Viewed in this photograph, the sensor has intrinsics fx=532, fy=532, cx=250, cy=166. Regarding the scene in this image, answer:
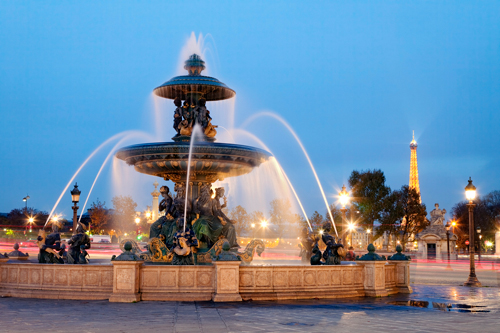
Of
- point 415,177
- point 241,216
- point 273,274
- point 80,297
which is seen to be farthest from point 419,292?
point 415,177

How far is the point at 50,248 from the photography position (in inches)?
564

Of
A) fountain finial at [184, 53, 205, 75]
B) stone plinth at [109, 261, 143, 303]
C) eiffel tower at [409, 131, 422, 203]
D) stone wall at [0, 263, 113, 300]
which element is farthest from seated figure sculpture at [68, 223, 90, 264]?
eiffel tower at [409, 131, 422, 203]

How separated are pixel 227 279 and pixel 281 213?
62.4 metres

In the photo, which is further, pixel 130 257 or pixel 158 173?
pixel 158 173

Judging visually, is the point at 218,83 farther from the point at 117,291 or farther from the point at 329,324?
the point at 329,324

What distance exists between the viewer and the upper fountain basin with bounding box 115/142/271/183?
625 inches

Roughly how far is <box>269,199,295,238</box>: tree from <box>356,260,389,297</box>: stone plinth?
6029cm

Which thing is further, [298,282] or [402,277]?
[402,277]

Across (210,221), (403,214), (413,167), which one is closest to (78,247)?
(210,221)

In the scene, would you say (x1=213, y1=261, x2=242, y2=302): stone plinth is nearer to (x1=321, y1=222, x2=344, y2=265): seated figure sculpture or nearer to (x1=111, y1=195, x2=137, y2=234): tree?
(x1=321, y1=222, x2=344, y2=265): seated figure sculpture

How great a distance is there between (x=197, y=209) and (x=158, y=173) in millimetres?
1818

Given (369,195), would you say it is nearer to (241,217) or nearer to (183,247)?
(241,217)

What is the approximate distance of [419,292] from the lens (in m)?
16.0

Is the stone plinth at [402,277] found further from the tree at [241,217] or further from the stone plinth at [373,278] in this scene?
the tree at [241,217]
